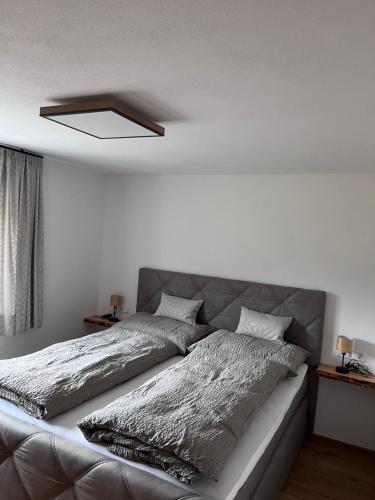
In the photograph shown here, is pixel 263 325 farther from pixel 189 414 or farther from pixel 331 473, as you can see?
pixel 189 414

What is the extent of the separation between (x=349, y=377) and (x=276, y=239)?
1.36m

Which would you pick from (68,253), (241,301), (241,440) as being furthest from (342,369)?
(68,253)

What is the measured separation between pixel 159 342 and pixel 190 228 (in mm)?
1367

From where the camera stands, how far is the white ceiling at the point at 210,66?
103 centimetres

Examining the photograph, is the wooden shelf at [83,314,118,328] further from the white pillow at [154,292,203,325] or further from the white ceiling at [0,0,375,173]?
the white ceiling at [0,0,375,173]

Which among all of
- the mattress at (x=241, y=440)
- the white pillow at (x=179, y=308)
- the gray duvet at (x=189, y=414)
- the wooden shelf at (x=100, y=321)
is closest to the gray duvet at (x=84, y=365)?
the mattress at (x=241, y=440)

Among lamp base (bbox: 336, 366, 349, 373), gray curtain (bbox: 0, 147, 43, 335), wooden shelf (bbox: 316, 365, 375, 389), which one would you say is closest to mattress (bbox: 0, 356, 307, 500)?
wooden shelf (bbox: 316, 365, 375, 389)

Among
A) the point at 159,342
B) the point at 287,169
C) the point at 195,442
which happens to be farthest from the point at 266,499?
the point at 287,169

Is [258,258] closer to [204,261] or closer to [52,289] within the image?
[204,261]

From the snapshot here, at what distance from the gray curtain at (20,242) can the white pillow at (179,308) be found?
1.25 m

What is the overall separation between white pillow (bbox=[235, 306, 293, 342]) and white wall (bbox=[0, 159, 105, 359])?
6.48ft

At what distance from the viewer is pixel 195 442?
67.8 inches

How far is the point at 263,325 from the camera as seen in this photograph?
3.36 m

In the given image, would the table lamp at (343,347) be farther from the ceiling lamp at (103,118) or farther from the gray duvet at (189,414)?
the ceiling lamp at (103,118)
